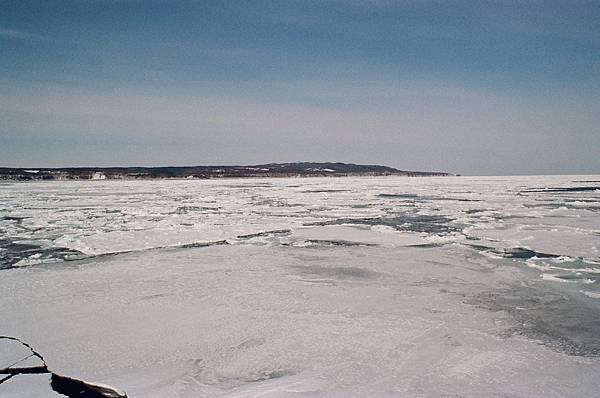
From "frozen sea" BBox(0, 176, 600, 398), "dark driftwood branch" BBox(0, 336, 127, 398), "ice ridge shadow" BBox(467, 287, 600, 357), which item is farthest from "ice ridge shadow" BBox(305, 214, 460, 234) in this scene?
"dark driftwood branch" BBox(0, 336, 127, 398)

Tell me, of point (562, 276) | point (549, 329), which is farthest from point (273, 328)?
point (562, 276)

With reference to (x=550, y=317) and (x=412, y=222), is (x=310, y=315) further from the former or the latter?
(x=412, y=222)

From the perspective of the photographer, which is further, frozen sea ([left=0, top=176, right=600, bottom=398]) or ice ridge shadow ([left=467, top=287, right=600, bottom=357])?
ice ridge shadow ([left=467, top=287, right=600, bottom=357])

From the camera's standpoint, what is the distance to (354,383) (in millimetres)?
2830

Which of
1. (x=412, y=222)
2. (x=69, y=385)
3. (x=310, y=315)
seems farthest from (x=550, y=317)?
(x=412, y=222)

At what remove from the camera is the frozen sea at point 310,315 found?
289 centimetres

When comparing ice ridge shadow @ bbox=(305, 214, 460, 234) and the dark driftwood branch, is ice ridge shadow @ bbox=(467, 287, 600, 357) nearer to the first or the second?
the dark driftwood branch

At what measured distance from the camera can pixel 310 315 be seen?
4.19m

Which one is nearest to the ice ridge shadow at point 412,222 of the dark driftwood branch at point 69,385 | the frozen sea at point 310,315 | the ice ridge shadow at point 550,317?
the frozen sea at point 310,315

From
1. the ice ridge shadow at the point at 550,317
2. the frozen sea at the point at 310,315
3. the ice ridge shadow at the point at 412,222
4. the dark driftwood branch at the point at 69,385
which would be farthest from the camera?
the ice ridge shadow at the point at 412,222

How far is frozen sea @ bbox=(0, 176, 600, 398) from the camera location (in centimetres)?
289

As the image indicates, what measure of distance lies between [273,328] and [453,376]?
1.62m

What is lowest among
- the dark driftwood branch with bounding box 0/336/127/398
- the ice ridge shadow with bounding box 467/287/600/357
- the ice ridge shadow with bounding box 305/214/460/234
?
the dark driftwood branch with bounding box 0/336/127/398

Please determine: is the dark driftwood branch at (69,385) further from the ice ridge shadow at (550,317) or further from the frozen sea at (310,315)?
the ice ridge shadow at (550,317)
